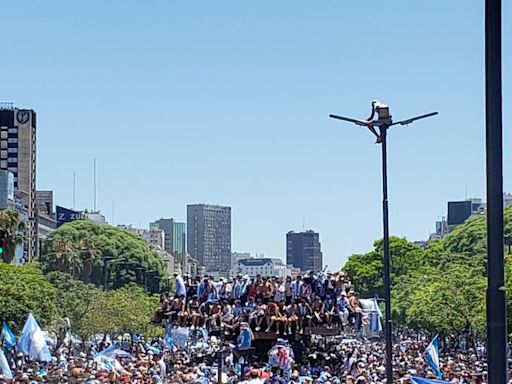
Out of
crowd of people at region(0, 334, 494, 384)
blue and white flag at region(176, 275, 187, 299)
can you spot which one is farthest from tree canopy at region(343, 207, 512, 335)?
blue and white flag at region(176, 275, 187, 299)

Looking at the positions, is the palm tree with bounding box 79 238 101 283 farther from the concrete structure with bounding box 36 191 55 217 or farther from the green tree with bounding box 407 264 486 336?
the concrete structure with bounding box 36 191 55 217

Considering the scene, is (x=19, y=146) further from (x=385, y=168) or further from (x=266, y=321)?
(x=385, y=168)

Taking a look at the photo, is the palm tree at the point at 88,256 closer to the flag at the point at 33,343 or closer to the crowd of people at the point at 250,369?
the crowd of people at the point at 250,369

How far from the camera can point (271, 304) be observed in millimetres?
38531

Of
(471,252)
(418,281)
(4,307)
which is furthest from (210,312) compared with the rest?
(471,252)

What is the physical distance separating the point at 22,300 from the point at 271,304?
23586mm

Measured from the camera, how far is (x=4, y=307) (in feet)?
186

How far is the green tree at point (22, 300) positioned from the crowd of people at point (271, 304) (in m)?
18.8

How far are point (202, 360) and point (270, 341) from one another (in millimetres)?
2669

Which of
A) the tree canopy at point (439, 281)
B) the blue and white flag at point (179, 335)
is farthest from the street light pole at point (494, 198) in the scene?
the blue and white flag at point (179, 335)

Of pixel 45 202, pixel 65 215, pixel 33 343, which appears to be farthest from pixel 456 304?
pixel 45 202

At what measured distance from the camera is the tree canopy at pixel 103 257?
103000 mm

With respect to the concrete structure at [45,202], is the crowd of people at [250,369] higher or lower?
lower

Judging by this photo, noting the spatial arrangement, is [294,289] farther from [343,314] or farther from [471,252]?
[471,252]
